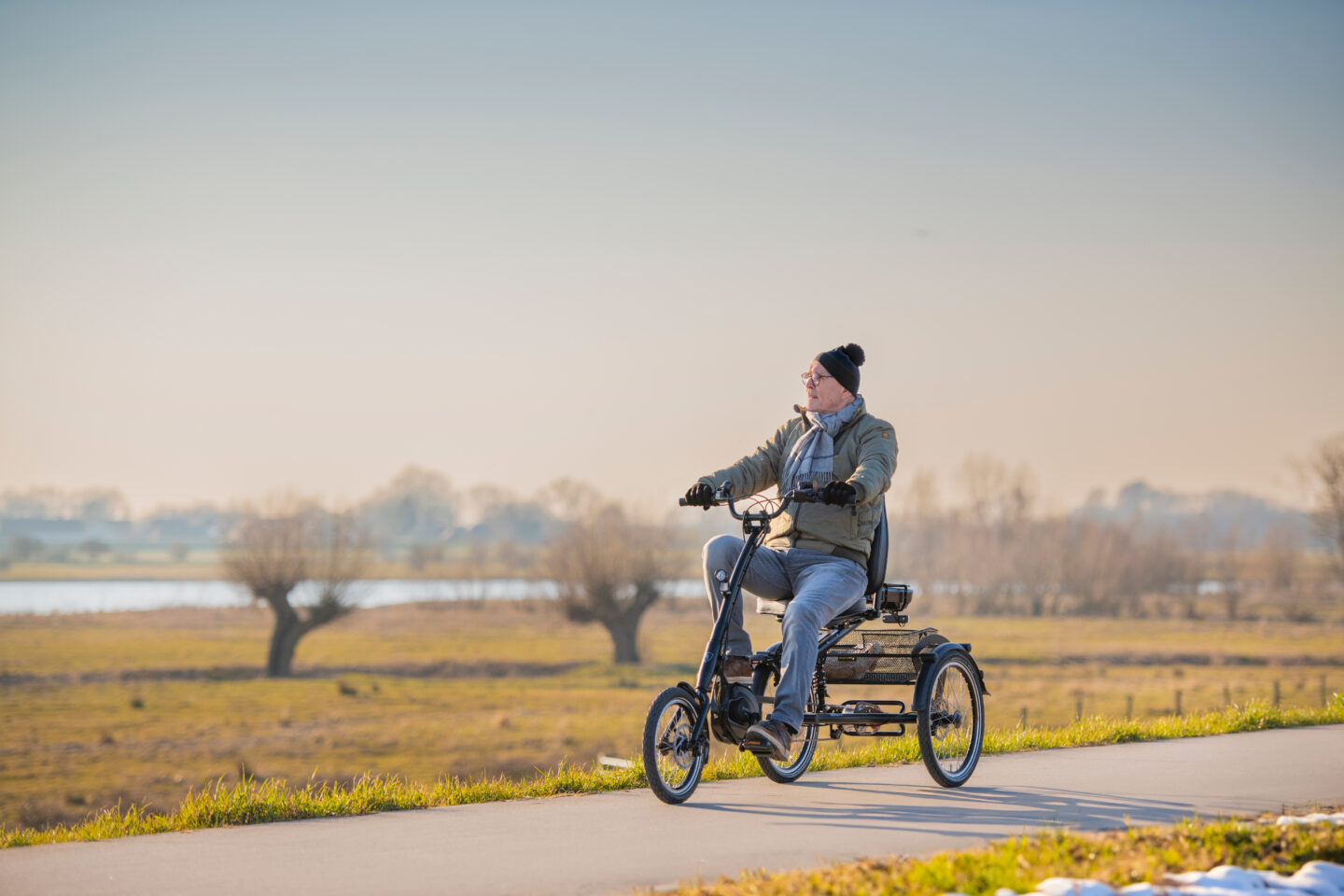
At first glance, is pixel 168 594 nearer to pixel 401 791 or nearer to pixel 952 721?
pixel 401 791

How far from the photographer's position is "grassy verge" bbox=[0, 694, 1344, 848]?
650 centimetres

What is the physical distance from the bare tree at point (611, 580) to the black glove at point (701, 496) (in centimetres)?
6290

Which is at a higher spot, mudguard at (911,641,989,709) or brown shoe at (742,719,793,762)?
mudguard at (911,641,989,709)

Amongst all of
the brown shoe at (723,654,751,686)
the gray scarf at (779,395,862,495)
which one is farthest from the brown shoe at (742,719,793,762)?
the gray scarf at (779,395,862,495)

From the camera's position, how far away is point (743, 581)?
708 centimetres

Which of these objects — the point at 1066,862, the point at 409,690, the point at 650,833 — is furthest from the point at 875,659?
the point at 409,690

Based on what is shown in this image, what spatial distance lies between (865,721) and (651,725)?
4.88 ft

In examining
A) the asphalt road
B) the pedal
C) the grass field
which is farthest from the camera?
the grass field

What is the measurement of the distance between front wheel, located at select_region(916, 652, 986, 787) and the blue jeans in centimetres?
67

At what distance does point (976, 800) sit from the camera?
265 inches

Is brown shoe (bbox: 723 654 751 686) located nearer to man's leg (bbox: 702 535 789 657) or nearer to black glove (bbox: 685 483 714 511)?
man's leg (bbox: 702 535 789 657)

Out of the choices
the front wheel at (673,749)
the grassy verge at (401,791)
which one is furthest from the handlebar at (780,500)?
the grassy verge at (401,791)

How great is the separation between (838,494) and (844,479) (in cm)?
78

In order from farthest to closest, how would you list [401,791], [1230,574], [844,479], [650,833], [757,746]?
[1230,574], [844,479], [401,791], [757,746], [650,833]
